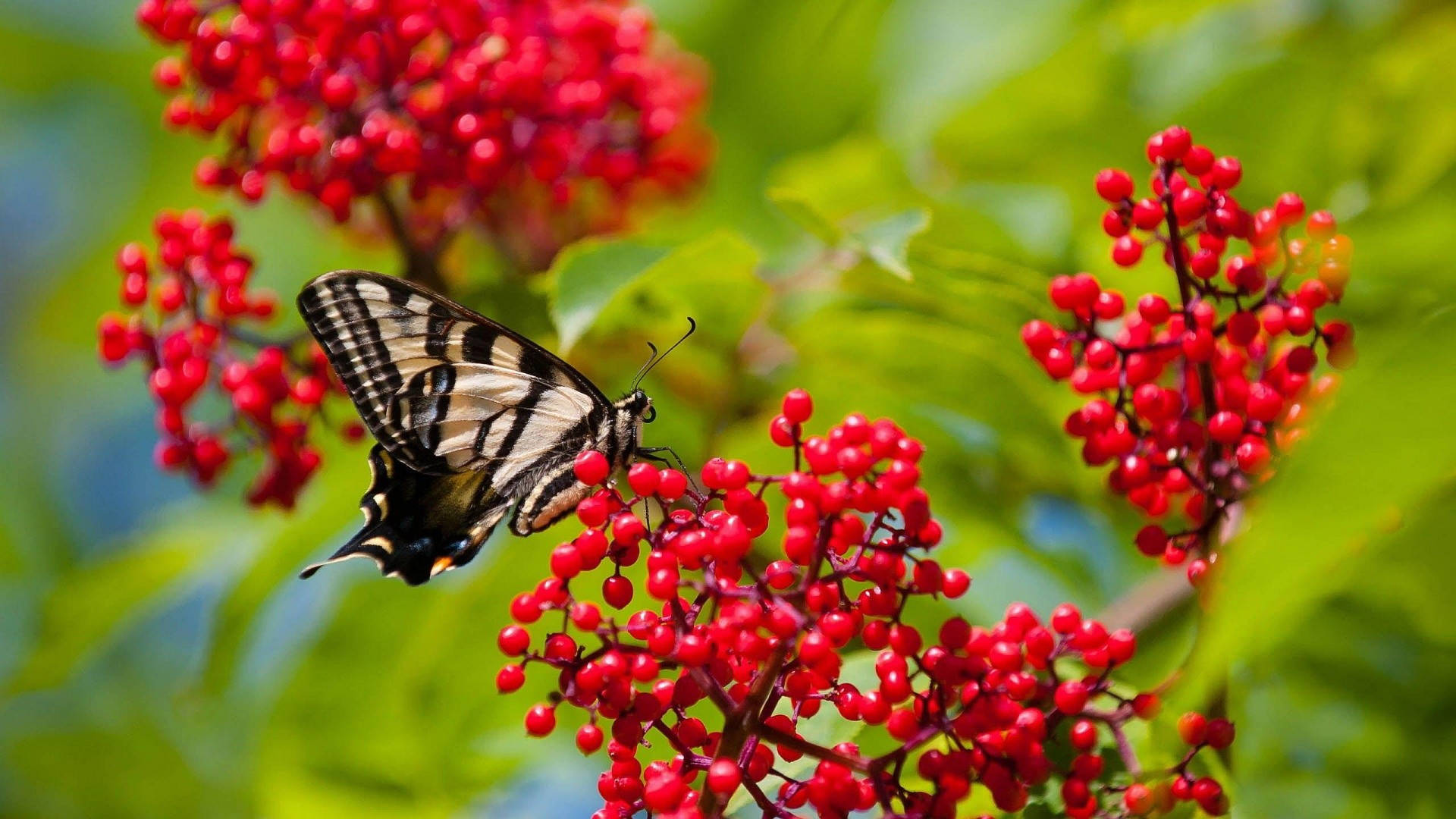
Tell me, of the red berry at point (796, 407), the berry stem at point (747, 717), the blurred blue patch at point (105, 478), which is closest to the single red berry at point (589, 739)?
the berry stem at point (747, 717)

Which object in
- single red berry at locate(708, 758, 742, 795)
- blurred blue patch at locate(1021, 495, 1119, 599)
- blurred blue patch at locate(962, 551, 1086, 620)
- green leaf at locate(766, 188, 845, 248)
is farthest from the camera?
blurred blue patch at locate(1021, 495, 1119, 599)

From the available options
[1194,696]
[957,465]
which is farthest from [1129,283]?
[1194,696]

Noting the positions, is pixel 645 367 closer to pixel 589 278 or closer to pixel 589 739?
pixel 589 278

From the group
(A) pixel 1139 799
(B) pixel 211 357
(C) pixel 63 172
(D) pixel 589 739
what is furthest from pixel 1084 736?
(C) pixel 63 172

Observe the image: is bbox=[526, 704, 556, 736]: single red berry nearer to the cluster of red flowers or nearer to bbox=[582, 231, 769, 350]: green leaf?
bbox=[582, 231, 769, 350]: green leaf

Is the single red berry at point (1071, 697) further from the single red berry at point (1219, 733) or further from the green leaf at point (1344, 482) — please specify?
the green leaf at point (1344, 482)

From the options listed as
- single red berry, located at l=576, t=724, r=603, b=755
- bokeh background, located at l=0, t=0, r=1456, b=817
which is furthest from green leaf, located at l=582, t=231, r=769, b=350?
single red berry, located at l=576, t=724, r=603, b=755

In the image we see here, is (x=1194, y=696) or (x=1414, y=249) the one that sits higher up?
(x=1414, y=249)

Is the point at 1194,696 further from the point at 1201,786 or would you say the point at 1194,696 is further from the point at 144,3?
the point at 144,3
